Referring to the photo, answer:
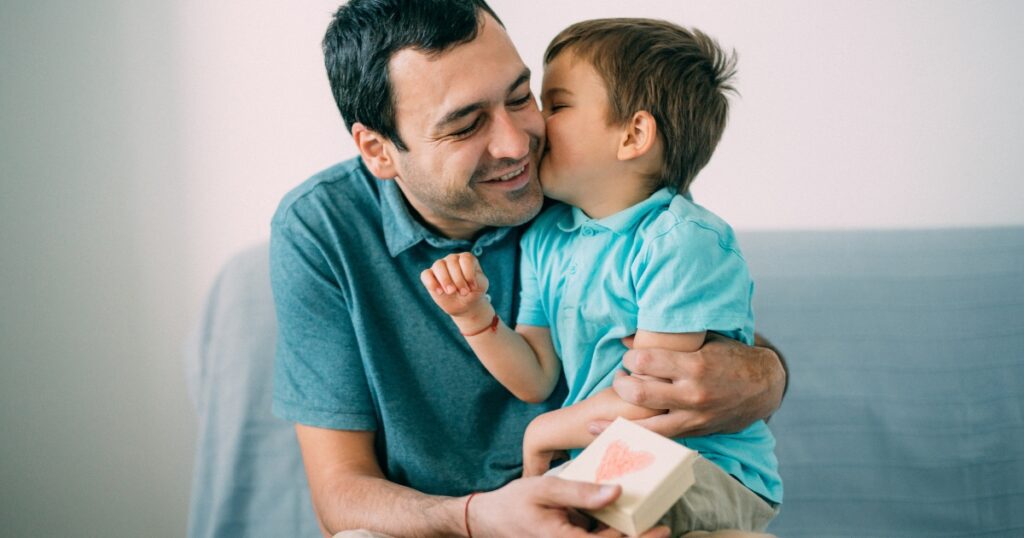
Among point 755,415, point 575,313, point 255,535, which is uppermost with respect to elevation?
point 575,313

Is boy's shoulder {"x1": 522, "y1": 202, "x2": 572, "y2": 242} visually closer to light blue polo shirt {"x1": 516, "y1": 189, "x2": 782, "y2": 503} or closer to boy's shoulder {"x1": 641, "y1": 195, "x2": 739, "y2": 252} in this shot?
light blue polo shirt {"x1": 516, "y1": 189, "x2": 782, "y2": 503}

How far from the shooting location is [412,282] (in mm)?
1560

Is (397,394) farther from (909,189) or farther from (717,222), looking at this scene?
(909,189)

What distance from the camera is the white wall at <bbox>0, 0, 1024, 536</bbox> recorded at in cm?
219

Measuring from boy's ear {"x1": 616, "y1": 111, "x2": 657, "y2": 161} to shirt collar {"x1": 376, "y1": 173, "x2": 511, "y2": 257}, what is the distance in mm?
283

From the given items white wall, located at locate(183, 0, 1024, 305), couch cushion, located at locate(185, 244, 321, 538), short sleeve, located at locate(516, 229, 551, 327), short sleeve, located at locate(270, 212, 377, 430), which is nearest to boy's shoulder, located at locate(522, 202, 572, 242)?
short sleeve, located at locate(516, 229, 551, 327)

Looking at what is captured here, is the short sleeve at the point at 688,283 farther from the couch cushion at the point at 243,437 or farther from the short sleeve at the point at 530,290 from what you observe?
the couch cushion at the point at 243,437

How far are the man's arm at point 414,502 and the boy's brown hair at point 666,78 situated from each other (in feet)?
1.65

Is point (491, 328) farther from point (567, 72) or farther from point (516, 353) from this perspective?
point (567, 72)

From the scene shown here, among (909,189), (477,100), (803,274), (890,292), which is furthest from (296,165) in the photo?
(909,189)

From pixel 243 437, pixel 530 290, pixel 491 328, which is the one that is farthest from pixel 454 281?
pixel 243 437

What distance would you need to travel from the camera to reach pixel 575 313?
4.52 feet

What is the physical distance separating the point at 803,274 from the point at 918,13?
88 centimetres

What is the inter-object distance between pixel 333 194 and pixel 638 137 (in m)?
0.55
